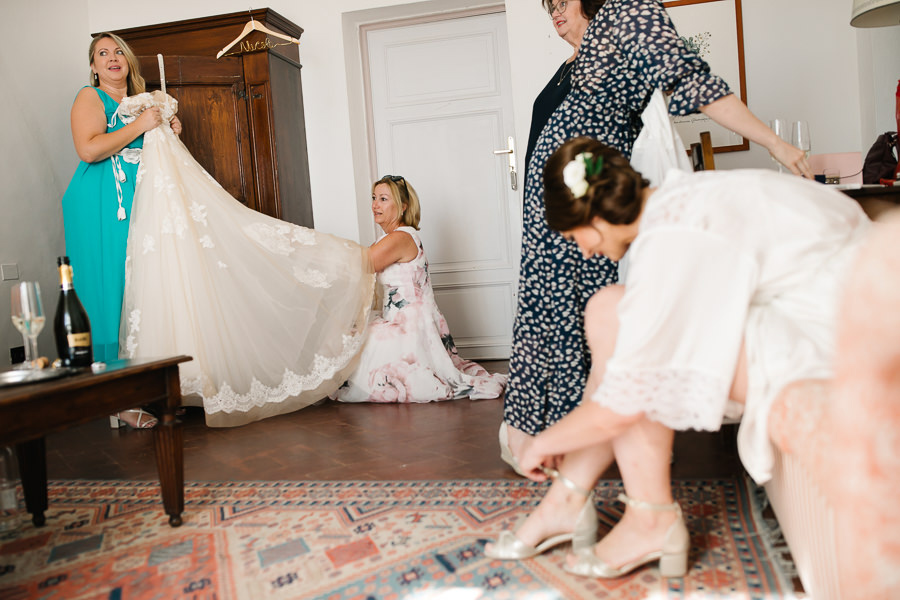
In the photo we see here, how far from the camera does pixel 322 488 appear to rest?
2.48 m

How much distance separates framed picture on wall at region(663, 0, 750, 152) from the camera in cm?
429

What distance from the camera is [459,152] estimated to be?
5430 millimetres

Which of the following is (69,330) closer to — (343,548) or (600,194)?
(343,548)

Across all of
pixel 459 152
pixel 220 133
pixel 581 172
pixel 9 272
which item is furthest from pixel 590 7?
pixel 9 272

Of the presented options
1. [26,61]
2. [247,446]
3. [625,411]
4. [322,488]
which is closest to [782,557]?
[625,411]

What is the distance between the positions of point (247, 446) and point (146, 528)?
98 centimetres

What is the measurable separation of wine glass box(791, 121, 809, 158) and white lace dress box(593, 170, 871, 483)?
1338mm

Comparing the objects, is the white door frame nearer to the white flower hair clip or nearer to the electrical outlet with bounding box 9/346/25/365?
the electrical outlet with bounding box 9/346/25/365

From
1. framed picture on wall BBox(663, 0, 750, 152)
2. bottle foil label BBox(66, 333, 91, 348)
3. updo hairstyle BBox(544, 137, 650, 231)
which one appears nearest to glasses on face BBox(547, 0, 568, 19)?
updo hairstyle BBox(544, 137, 650, 231)

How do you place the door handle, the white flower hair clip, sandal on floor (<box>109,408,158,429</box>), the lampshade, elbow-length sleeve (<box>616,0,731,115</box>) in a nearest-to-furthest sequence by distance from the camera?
the white flower hair clip < elbow-length sleeve (<box>616,0,731,115</box>) < the lampshade < sandal on floor (<box>109,408,158,429</box>) < the door handle

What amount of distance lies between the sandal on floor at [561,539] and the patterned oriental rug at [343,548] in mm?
28

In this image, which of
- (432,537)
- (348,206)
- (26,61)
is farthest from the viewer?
(348,206)

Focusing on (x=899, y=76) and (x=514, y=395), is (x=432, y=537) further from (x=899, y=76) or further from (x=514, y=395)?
(x=899, y=76)

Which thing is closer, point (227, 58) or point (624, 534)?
point (624, 534)
